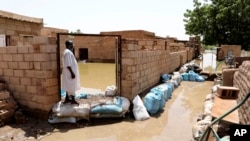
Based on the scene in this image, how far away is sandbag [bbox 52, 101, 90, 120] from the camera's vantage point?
17.1 ft

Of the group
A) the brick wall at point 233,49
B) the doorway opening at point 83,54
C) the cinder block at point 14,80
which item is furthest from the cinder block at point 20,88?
the doorway opening at point 83,54

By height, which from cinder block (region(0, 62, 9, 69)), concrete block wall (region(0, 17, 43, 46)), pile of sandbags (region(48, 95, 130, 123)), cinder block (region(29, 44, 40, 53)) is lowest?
pile of sandbags (region(48, 95, 130, 123))

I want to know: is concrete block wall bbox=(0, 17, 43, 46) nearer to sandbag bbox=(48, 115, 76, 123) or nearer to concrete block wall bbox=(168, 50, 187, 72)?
sandbag bbox=(48, 115, 76, 123)

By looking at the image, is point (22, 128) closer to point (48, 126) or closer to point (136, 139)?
point (48, 126)

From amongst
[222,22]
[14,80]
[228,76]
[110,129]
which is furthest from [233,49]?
[14,80]

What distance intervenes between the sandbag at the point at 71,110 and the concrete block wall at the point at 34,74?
0.26 m

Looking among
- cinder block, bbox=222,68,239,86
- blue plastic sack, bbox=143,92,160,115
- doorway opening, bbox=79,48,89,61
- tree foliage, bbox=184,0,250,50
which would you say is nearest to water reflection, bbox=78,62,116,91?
blue plastic sack, bbox=143,92,160,115

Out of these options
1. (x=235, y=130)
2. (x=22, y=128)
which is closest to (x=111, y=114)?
(x=22, y=128)

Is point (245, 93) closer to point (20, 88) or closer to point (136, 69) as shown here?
point (136, 69)

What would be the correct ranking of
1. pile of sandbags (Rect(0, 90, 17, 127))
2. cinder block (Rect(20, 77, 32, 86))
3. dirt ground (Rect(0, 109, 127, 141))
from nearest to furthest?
1. dirt ground (Rect(0, 109, 127, 141))
2. pile of sandbags (Rect(0, 90, 17, 127))
3. cinder block (Rect(20, 77, 32, 86))

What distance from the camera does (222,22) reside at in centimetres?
2264

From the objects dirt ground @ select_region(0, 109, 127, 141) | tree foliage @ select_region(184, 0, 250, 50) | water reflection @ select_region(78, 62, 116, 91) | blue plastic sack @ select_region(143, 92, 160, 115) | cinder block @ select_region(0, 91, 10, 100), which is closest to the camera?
dirt ground @ select_region(0, 109, 127, 141)

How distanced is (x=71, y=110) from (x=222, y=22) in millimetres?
21661

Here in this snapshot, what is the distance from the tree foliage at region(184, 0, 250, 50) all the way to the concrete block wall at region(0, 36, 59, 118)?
20.7 meters
